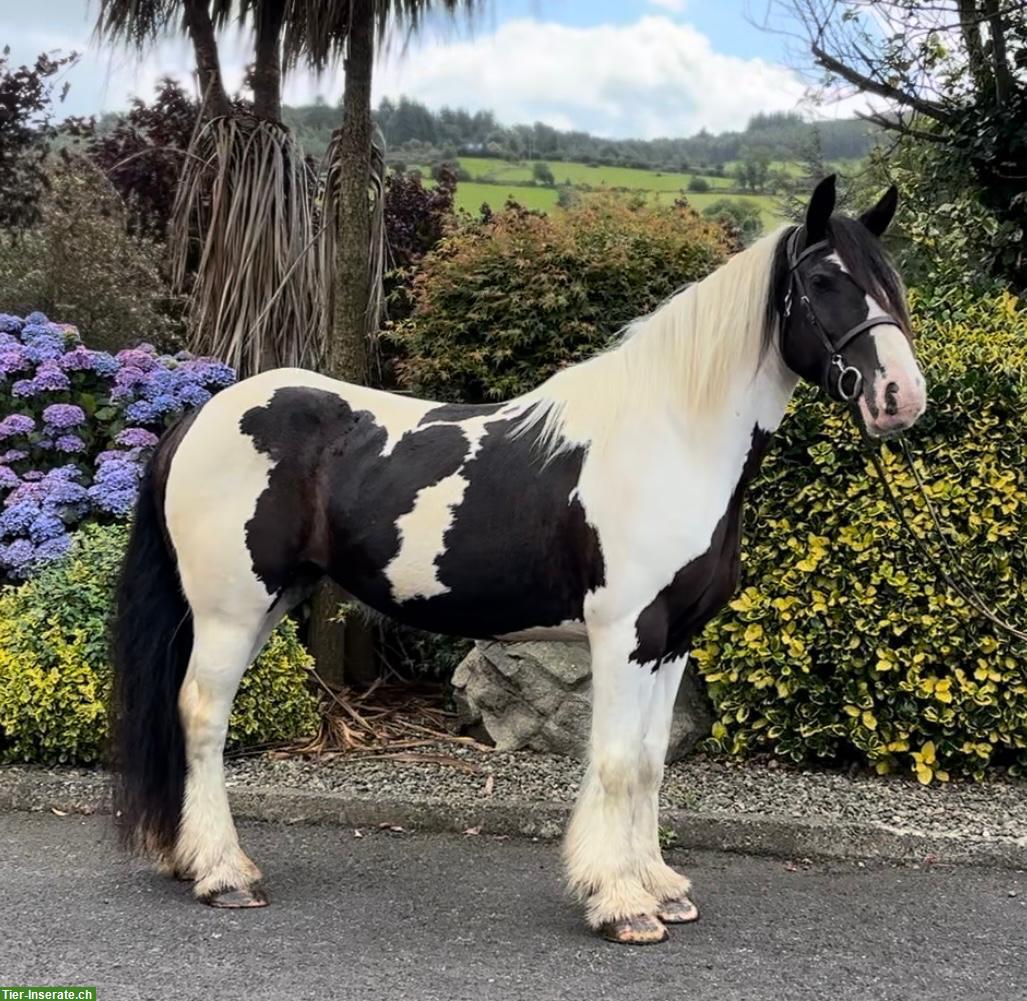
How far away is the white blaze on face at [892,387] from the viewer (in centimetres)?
263

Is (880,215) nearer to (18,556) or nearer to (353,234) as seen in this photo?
(353,234)

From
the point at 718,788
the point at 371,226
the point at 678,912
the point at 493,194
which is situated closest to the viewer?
the point at 678,912

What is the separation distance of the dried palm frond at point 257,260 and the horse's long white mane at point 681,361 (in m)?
3.44

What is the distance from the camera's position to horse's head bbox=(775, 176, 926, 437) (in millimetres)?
2654

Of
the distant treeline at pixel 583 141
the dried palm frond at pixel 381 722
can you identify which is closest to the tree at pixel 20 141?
the distant treeline at pixel 583 141

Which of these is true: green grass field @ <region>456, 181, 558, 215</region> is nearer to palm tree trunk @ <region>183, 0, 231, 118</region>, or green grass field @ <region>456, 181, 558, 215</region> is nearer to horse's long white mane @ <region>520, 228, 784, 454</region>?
palm tree trunk @ <region>183, 0, 231, 118</region>

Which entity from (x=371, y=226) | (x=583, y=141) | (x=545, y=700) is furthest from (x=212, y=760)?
(x=583, y=141)

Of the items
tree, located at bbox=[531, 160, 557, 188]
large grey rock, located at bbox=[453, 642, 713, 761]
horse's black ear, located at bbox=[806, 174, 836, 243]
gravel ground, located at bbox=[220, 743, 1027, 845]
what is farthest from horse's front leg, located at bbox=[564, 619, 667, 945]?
tree, located at bbox=[531, 160, 557, 188]

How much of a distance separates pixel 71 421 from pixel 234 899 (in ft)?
10.3

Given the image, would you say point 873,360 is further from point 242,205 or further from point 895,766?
point 242,205

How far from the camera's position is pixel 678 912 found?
3.16 metres

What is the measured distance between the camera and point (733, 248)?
5.62 m

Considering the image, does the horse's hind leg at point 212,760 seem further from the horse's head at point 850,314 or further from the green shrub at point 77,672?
the horse's head at point 850,314

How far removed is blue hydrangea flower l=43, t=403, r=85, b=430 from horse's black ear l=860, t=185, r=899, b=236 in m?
4.19
